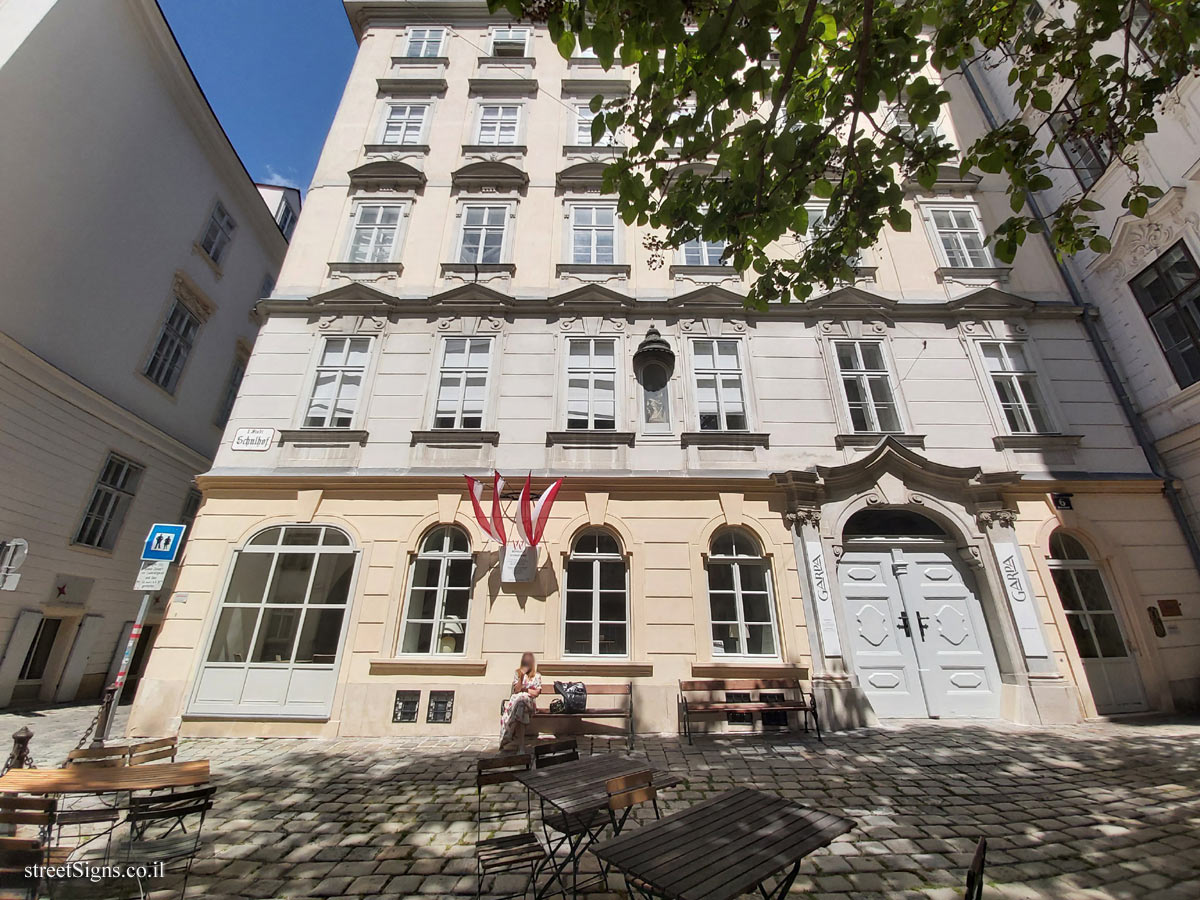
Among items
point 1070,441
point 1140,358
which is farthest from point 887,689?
point 1140,358

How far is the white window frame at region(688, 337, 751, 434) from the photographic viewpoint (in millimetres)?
10466

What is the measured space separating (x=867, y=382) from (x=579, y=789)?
9.89 metres

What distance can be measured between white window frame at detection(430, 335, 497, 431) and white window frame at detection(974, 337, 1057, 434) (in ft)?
33.8

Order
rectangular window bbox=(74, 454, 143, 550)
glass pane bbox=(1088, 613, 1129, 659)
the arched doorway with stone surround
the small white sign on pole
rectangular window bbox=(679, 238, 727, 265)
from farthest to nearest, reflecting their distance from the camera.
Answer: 1. rectangular window bbox=(74, 454, 143, 550)
2. rectangular window bbox=(679, 238, 727, 265)
3. glass pane bbox=(1088, 613, 1129, 659)
4. the arched doorway with stone surround
5. the small white sign on pole

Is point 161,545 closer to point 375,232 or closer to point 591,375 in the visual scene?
point 591,375

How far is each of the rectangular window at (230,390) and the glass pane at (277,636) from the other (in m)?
10.5

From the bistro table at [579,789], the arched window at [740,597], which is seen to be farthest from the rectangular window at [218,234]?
the bistro table at [579,789]

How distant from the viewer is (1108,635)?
30.4 feet

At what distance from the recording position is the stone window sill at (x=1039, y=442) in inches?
404

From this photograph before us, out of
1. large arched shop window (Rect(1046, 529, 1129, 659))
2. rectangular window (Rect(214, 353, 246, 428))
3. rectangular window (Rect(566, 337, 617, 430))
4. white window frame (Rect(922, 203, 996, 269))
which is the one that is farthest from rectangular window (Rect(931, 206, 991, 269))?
rectangular window (Rect(214, 353, 246, 428))

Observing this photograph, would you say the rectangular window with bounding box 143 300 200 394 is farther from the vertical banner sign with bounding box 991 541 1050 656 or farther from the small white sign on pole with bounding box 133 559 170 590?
the vertical banner sign with bounding box 991 541 1050 656

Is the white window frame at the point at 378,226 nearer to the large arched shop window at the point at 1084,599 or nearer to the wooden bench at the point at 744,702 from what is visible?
the wooden bench at the point at 744,702

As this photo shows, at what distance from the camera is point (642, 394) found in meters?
10.6

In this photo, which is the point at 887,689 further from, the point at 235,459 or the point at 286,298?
the point at 286,298
